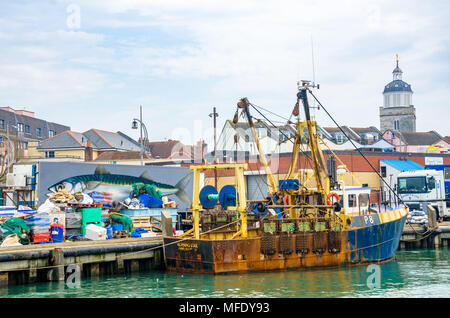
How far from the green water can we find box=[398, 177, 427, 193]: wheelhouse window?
21.7 meters

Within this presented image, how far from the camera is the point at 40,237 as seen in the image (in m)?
27.8

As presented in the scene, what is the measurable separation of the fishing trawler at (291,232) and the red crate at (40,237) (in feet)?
18.5

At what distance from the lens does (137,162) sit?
7044 centimetres

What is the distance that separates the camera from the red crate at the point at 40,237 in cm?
2759

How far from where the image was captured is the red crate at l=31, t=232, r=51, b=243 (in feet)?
90.5

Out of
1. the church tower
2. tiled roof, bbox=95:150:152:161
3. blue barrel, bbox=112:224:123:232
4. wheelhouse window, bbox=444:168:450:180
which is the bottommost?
blue barrel, bbox=112:224:123:232

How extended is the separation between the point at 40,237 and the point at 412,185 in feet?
106

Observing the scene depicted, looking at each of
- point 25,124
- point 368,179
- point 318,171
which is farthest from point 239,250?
point 25,124

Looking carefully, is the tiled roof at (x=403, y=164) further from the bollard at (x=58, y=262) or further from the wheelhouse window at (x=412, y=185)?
the bollard at (x=58, y=262)

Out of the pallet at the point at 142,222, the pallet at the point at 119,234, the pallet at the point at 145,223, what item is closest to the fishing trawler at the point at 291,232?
the pallet at the point at 119,234

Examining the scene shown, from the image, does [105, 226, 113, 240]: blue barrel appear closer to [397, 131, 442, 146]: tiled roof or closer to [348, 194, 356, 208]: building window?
[348, 194, 356, 208]: building window

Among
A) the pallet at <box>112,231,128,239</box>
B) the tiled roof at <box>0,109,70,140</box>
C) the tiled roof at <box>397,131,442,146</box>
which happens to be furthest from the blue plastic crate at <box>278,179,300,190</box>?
the tiled roof at <box>397,131,442,146</box>

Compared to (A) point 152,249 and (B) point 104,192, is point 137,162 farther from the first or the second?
(A) point 152,249

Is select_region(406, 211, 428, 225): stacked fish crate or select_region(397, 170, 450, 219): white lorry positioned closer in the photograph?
select_region(406, 211, 428, 225): stacked fish crate
